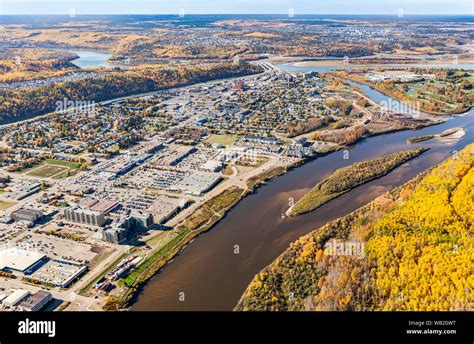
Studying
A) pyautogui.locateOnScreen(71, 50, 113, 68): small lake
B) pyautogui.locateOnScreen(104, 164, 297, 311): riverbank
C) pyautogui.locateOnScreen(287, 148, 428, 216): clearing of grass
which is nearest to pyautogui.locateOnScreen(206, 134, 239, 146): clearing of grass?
pyautogui.locateOnScreen(104, 164, 297, 311): riverbank

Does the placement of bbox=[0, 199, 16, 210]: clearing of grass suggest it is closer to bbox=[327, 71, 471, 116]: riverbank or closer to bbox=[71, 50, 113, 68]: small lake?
bbox=[327, 71, 471, 116]: riverbank

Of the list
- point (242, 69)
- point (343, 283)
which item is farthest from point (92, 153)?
point (242, 69)

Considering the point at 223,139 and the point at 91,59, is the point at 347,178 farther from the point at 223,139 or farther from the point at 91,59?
the point at 91,59

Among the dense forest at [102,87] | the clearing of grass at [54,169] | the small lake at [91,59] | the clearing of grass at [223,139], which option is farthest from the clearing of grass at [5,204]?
the small lake at [91,59]

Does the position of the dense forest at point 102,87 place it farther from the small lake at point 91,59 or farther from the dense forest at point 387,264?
the dense forest at point 387,264

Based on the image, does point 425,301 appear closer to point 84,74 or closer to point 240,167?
point 240,167

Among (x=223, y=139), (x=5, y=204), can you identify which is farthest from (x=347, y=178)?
(x=5, y=204)
